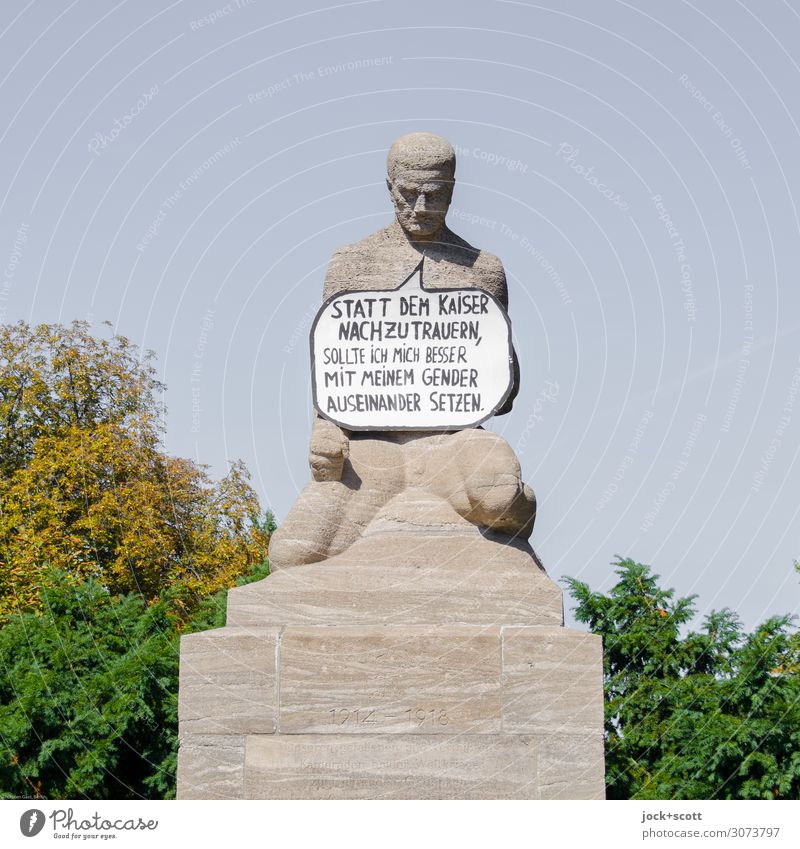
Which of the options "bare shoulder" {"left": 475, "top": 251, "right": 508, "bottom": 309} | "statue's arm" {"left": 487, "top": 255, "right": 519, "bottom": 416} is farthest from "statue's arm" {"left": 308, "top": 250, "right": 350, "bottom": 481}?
"bare shoulder" {"left": 475, "top": 251, "right": 508, "bottom": 309}

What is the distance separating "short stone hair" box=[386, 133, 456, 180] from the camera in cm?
1068

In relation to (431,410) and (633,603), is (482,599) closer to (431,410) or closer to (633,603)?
(431,410)

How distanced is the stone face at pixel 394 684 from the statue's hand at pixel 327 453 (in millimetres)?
1371

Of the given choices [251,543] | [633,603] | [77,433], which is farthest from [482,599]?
[77,433]

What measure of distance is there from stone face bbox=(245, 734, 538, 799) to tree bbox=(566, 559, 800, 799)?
3.11 metres

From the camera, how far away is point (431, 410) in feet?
34.8

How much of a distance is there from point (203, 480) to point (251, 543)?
12.0ft

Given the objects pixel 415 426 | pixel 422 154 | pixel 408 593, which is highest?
pixel 422 154

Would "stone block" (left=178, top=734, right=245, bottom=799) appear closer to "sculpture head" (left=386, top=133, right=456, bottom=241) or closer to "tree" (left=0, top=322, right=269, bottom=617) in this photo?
"sculpture head" (left=386, top=133, right=456, bottom=241)

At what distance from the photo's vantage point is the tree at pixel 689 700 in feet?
38.2

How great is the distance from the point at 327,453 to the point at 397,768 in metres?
2.32

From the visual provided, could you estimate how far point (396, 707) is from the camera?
9156mm

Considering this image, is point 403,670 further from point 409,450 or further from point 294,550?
point 409,450

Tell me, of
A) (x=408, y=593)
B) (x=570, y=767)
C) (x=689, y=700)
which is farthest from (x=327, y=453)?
(x=689, y=700)
